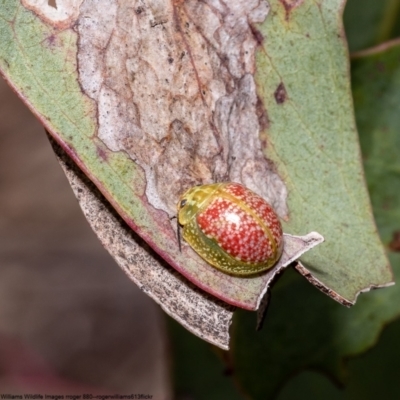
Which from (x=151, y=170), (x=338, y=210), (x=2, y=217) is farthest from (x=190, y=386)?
(x=2, y=217)

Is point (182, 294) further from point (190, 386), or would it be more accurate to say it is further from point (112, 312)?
point (112, 312)

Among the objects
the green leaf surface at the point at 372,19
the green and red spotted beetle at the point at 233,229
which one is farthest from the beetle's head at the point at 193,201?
the green leaf surface at the point at 372,19

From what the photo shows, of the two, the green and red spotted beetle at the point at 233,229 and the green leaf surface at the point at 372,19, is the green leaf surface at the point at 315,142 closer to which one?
the green and red spotted beetle at the point at 233,229

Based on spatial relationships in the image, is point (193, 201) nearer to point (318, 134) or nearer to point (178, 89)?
point (178, 89)

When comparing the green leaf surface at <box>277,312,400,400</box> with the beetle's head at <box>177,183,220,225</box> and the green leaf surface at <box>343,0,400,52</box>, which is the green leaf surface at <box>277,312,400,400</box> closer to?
the beetle's head at <box>177,183,220,225</box>

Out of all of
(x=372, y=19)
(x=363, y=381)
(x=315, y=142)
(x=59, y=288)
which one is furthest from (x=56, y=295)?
(x=315, y=142)

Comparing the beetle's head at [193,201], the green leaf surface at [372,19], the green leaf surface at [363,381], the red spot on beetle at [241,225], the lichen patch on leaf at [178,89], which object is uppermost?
the lichen patch on leaf at [178,89]
